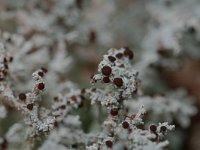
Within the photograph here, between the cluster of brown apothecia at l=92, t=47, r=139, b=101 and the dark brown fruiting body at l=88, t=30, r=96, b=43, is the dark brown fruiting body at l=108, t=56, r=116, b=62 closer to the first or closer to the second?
the cluster of brown apothecia at l=92, t=47, r=139, b=101

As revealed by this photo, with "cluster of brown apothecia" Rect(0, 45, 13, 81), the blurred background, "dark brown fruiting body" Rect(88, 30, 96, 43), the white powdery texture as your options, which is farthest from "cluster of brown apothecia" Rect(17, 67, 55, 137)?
"dark brown fruiting body" Rect(88, 30, 96, 43)

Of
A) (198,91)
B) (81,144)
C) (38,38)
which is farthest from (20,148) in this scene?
(198,91)

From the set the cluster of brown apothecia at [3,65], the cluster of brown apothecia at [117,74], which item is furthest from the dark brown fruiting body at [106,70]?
the cluster of brown apothecia at [3,65]

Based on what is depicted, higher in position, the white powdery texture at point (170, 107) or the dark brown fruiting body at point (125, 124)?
the white powdery texture at point (170, 107)

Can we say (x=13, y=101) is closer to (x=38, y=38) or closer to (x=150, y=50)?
(x=38, y=38)

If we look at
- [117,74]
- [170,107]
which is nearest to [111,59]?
[117,74]

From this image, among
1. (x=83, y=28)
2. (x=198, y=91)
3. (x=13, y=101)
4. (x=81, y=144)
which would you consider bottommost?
(x=81, y=144)

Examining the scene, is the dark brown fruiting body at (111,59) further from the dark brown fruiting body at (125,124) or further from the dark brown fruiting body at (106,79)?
the dark brown fruiting body at (125,124)

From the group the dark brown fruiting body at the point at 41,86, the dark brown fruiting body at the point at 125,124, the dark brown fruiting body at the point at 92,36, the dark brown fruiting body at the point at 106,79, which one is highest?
the dark brown fruiting body at the point at 92,36

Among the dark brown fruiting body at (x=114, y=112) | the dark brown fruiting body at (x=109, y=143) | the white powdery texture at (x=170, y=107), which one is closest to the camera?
the dark brown fruiting body at (x=109, y=143)
